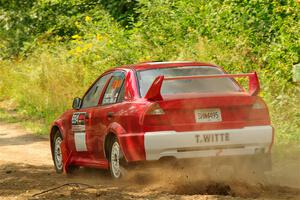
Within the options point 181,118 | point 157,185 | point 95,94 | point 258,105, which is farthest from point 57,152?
point 258,105

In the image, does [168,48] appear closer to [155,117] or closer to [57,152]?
[57,152]

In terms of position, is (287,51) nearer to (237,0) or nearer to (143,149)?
(237,0)

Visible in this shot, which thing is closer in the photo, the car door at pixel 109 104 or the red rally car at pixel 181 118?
the red rally car at pixel 181 118

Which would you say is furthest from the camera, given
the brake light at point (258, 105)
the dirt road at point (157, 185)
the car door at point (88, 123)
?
the car door at point (88, 123)

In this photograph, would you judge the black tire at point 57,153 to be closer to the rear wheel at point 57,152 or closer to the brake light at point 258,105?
the rear wheel at point 57,152

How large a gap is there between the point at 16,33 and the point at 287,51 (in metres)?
19.0

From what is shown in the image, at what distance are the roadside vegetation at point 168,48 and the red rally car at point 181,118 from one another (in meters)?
3.02

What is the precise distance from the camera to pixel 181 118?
363 inches

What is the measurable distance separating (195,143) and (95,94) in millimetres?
2521

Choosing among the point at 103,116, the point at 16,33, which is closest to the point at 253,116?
the point at 103,116

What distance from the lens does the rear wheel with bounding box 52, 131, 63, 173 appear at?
1217 centimetres

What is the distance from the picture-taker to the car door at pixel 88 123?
1070 cm

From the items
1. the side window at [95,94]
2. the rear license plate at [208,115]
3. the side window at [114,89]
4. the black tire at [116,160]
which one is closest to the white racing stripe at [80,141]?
the side window at [95,94]

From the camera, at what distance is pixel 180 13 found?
18359mm
